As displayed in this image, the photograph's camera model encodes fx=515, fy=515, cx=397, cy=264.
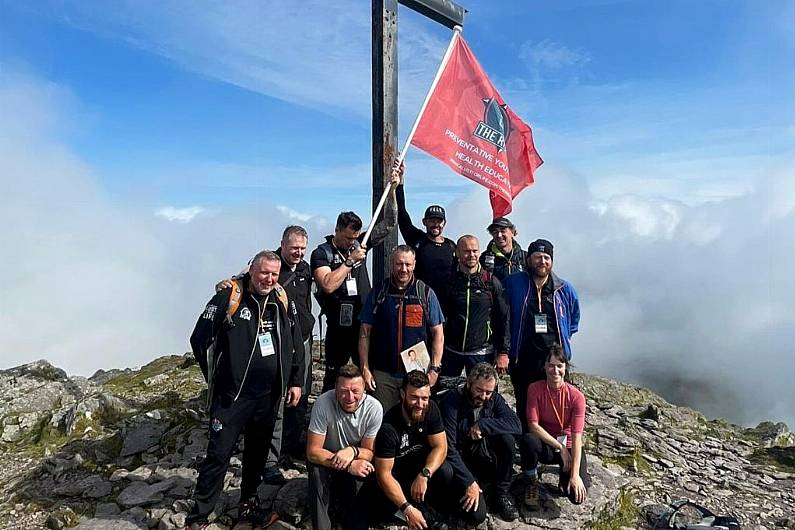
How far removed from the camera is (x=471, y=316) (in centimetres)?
747

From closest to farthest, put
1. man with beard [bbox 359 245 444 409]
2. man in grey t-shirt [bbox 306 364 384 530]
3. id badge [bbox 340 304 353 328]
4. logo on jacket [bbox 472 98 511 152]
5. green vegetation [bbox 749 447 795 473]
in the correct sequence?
man in grey t-shirt [bbox 306 364 384 530]
man with beard [bbox 359 245 444 409]
id badge [bbox 340 304 353 328]
logo on jacket [bbox 472 98 511 152]
green vegetation [bbox 749 447 795 473]

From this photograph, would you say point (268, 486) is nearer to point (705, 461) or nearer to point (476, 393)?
point (476, 393)

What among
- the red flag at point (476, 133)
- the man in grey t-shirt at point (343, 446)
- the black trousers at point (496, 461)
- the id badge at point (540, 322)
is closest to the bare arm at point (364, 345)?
the man in grey t-shirt at point (343, 446)

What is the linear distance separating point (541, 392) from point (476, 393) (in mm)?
1167

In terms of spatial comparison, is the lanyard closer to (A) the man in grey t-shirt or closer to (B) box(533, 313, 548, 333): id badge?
(B) box(533, 313, 548, 333): id badge

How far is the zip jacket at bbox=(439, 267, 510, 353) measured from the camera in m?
7.47

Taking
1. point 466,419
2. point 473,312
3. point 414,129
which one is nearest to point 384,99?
point 414,129

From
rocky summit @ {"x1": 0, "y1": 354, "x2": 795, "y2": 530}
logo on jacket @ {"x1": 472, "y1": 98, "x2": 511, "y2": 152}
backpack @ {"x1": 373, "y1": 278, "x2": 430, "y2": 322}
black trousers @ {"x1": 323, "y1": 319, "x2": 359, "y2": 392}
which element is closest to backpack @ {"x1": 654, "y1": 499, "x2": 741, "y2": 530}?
rocky summit @ {"x1": 0, "y1": 354, "x2": 795, "y2": 530}

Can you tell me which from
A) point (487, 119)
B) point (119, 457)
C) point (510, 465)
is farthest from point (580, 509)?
point (119, 457)

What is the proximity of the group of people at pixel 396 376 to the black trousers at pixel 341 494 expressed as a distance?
0.02 metres

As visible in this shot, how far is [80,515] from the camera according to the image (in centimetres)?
743

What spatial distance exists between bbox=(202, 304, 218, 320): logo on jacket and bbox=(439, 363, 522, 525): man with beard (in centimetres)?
318

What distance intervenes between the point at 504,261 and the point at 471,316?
5.39ft

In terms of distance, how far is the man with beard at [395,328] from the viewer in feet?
23.0
